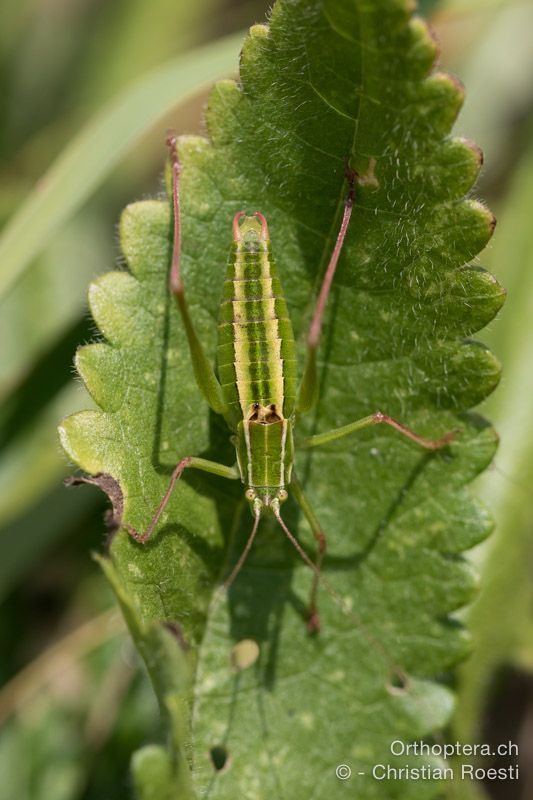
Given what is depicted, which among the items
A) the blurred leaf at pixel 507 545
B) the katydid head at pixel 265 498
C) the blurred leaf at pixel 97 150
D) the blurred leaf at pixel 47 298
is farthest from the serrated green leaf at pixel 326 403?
the blurred leaf at pixel 47 298

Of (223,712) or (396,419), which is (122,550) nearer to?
(223,712)

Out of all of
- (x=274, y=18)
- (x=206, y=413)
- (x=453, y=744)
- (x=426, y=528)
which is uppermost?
(x=274, y=18)

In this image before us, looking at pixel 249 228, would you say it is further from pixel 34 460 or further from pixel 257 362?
pixel 34 460

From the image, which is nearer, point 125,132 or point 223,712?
point 223,712

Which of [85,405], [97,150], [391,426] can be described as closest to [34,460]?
[85,405]

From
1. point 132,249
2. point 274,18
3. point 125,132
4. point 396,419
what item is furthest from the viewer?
point 125,132

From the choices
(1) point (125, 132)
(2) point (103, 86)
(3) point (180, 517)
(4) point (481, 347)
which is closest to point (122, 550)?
(3) point (180, 517)
